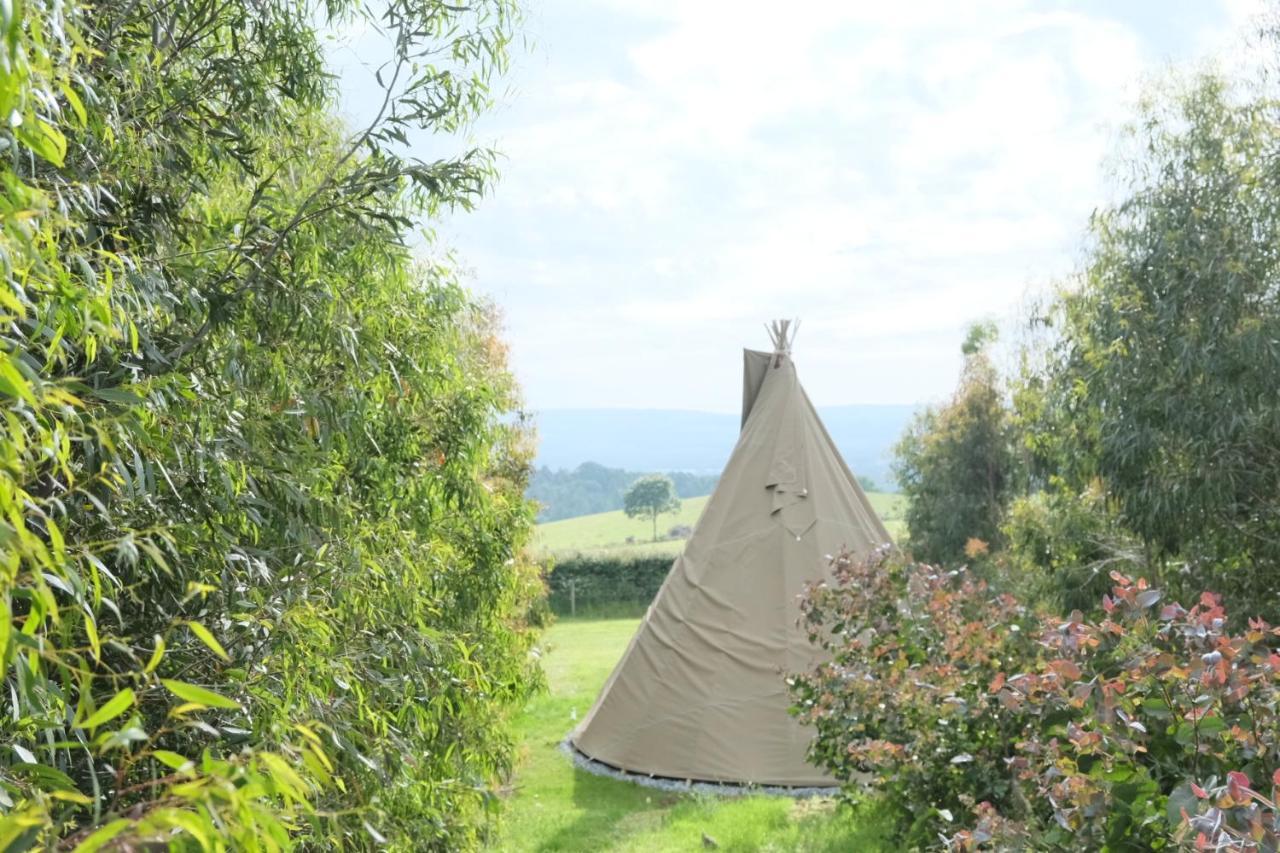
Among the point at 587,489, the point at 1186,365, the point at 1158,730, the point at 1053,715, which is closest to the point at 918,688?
the point at 1053,715

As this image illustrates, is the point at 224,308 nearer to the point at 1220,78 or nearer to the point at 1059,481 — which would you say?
the point at 1220,78

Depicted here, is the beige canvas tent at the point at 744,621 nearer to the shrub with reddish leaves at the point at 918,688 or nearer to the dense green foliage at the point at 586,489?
the shrub with reddish leaves at the point at 918,688

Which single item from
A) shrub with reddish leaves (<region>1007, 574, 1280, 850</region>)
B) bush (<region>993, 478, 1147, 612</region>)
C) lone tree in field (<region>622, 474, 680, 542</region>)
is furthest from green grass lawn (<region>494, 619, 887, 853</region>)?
lone tree in field (<region>622, 474, 680, 542</region>)

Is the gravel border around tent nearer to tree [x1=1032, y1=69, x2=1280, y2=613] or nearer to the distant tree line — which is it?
tree [x1=1032, y1=69, x2=1280, y2=613]

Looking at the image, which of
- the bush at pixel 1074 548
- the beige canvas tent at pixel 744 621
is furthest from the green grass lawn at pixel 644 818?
the bush at pixel 1074 548

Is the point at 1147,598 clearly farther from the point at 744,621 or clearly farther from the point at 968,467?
the point at 968,467

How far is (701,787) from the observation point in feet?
23.2

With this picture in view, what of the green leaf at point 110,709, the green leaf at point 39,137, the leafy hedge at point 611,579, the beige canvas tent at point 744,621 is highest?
the green leaf at point 39,137

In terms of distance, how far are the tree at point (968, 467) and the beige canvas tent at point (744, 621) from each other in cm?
815

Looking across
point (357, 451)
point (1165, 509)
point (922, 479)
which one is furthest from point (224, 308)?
point (922, 479)

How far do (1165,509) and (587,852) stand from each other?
4.28 meters

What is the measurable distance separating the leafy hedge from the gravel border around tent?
620 inches

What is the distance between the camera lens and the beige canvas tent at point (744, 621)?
724cm

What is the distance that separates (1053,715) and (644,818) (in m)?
4.03
